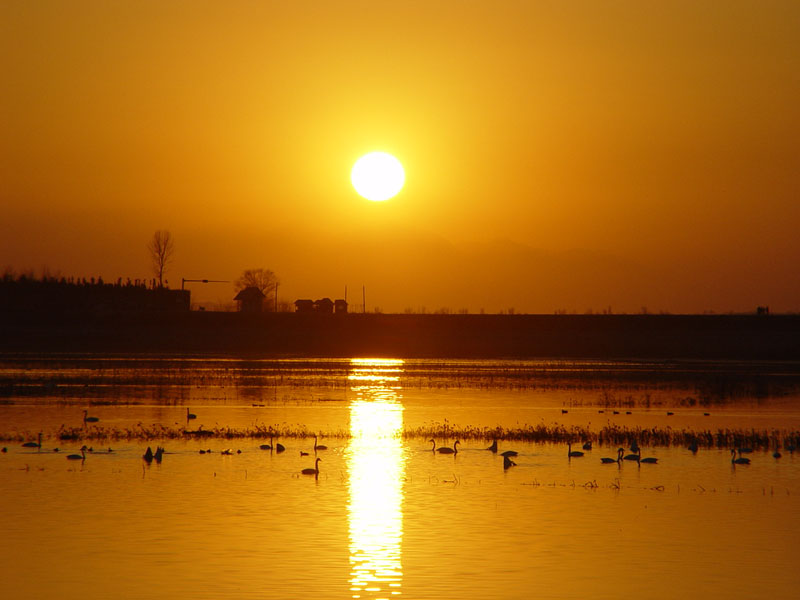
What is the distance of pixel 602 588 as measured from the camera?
17.1 metres

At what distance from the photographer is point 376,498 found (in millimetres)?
23969

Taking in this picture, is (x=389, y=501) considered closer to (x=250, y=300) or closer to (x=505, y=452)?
(x=505, y=452)

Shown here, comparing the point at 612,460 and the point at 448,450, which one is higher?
the point at 448,450

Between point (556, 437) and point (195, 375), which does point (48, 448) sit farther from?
point (195, 375)

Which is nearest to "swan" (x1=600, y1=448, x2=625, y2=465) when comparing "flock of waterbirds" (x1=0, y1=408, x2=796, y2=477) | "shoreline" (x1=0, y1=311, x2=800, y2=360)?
"flock of waterbirds" (x1=0, y1=408, x2=796, y2=477)

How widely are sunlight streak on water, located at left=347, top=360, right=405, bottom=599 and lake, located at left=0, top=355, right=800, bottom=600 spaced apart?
0.07 meters

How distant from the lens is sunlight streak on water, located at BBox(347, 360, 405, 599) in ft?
56.4

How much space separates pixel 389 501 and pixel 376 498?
381mm

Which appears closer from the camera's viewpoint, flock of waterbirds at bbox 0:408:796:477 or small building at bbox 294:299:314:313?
flock of waterbirds at bbox 0:408:796:477

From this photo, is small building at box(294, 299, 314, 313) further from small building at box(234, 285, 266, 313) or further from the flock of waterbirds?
the flock of waterbirds

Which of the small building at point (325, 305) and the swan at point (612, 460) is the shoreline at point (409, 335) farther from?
the swan at point (612, 460)

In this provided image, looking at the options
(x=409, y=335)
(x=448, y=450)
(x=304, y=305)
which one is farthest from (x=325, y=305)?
(x=448, y=450)

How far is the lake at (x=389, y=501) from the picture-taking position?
56.9ft

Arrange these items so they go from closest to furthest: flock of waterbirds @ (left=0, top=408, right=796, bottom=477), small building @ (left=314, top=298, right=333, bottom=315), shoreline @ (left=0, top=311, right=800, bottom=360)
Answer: flock of waterbirds @ (left=0, top=408, right=796, bottom=477)
shoreline @ (left=0, top=311, right=800, bottom=360)
small building @ (left=314, top=298, right=333, bottom=315)
